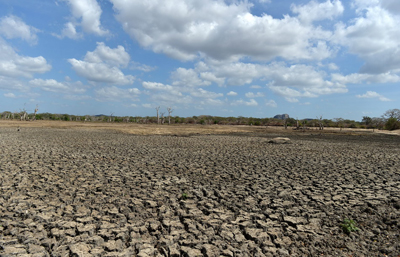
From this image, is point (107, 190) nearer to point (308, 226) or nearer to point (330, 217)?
point (308, 226)

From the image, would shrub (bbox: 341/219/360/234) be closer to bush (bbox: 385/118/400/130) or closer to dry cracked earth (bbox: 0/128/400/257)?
dry cracked earth (bbox: 0/128/400/257)

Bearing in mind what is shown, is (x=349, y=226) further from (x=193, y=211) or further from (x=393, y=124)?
(x=393, y=124)

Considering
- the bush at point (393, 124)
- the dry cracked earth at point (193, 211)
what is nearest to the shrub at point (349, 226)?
the dry cracked earth at point (193, 211)

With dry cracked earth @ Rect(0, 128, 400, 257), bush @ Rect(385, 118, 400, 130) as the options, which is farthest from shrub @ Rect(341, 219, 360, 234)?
bush @ Rect(385, 118, 400, 130)

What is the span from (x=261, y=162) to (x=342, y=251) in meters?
7.34

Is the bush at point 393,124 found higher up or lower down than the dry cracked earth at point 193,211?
higher up

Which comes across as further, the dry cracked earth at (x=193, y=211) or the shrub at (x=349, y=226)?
the shrub at (x=349, y=226)

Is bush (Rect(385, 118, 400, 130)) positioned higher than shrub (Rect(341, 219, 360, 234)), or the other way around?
bush (Rect(385, 118, 400, 130))

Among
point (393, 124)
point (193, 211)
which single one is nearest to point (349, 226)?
point (193, 211)

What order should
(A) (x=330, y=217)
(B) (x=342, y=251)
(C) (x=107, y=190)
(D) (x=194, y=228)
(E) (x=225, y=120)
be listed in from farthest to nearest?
(E) (x=225, y=120) < (C) (x=107, y=190) < (A) (x=330, y=217) < (D) (x=194, y=228) < (B) (x=342, y=251)

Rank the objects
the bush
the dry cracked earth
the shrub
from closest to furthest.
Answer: the dry cracked earth < the shrub < the bush

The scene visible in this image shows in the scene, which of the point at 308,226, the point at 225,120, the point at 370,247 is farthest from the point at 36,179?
the point at 225,120

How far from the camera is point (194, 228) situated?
455 cm

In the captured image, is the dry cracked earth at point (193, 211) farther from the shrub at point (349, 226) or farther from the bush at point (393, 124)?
A: the bush at point (393, 124)
